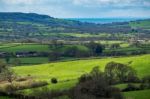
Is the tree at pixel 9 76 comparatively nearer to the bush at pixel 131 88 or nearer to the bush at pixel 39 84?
the bush at pixel 39 84

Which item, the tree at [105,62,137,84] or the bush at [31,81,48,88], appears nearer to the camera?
the bush at [31,81,48,88]

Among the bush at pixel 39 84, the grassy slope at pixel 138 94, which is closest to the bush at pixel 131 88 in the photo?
the grassy slope at pixel 138 94

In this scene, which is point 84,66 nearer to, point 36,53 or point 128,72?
point 128,72

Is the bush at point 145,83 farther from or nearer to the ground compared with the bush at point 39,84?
farther from the ground

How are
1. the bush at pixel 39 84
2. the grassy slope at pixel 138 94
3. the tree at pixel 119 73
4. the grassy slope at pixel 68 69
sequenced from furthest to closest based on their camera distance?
the grassy slope at pixel 68 69 < the tree at pixel 119 73 < the bush at pixel 39 84 < the grassy slope at pixel 138 94

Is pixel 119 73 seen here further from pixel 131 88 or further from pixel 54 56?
pixel 54 56

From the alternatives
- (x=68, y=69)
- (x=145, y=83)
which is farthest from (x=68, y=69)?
(x=145, y=83)

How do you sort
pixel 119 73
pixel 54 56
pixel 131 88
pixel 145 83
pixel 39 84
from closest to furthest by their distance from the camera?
pixel 131 88 → pixel 145 83 → pixel 39 84 → pixel 119 73 → pixel 54 56

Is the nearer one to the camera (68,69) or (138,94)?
(138,94)

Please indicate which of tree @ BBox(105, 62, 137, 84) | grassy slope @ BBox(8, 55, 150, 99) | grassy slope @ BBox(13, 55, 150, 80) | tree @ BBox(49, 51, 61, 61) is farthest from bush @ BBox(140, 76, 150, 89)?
tree @ BBox(49, 51, 61, 61)

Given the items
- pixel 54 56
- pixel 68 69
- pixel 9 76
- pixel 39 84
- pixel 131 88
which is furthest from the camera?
pixel 54 56

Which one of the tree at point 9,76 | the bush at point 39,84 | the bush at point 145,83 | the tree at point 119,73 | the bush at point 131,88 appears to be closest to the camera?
the bush at point 131,88

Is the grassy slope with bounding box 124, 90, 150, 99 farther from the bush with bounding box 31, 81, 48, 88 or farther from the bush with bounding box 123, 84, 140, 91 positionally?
the bush with bounding box 31, 81, 48, 88
